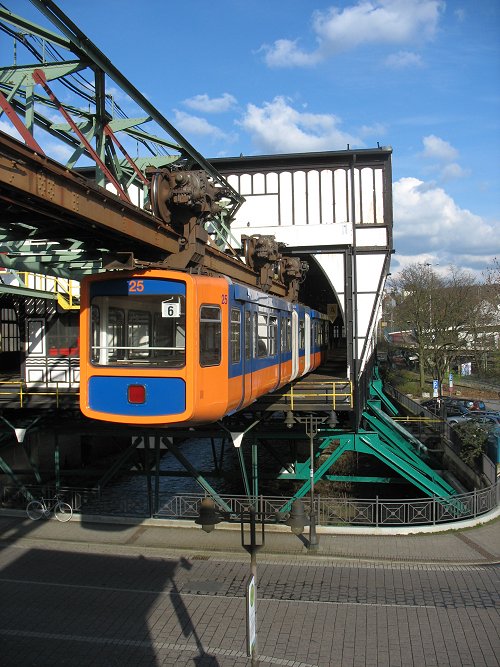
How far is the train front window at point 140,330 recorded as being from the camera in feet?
24.1

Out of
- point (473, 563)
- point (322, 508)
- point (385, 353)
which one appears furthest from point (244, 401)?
point (385, 353)

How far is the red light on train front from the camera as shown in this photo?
7.29 m

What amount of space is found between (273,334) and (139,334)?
4614mm

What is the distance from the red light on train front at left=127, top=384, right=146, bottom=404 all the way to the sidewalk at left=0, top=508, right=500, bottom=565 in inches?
226

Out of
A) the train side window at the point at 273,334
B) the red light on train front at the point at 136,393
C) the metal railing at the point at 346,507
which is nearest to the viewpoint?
the red light on train front at the point at 136,393

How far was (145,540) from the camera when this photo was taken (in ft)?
41.4

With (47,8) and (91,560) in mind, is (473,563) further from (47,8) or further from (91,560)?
(47,8)

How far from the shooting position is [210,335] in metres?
7.70

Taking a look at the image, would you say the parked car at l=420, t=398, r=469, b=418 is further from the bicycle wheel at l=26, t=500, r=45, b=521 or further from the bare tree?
the bicycle wheel at l=26, t=500, r=45, b=521

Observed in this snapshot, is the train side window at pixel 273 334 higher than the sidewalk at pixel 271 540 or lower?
higher

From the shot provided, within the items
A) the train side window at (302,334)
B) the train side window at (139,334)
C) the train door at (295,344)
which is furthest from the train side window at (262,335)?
the train side window at (302,334)

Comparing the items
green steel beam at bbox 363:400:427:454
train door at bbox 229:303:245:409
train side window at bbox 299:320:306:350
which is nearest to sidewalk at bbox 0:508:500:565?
train door at bbox 229:303:245:409

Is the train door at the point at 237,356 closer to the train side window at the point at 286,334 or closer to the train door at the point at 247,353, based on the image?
the train door at the point at 247,353

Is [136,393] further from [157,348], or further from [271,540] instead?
[271,540]
